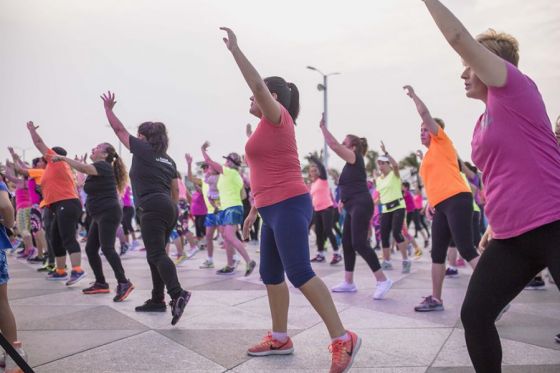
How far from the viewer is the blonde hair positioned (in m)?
2.32

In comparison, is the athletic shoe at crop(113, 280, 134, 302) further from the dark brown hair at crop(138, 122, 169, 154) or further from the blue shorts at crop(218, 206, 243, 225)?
the blue shorts at crop(218, 206, 243, 225)

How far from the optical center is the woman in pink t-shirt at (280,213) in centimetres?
287

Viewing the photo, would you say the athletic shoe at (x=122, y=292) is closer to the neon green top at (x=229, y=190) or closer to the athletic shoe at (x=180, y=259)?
the neon green top at (x=229, y=190)

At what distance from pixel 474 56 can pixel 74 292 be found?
5535 mm

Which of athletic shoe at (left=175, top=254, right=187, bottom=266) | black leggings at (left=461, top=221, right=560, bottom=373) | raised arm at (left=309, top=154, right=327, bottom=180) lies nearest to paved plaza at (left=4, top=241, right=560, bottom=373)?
black leggings at (left=461, top=221, right=560, bottom=373)

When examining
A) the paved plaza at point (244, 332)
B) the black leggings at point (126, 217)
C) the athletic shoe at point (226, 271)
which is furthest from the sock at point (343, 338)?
the black leggings at point (126, 217)

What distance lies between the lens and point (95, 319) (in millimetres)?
4422

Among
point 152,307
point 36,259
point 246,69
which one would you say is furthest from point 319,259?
point 246,69

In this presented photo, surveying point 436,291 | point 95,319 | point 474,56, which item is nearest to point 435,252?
point 436,291

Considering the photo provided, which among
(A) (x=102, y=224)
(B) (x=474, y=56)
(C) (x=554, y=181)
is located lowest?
(A) (x=102, y=224)

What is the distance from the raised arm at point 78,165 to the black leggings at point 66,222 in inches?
49.6

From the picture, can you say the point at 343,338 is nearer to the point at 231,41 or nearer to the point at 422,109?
the point at 231,41

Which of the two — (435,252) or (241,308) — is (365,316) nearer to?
(435,252)

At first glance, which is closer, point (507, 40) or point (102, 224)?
point (507, 40)
